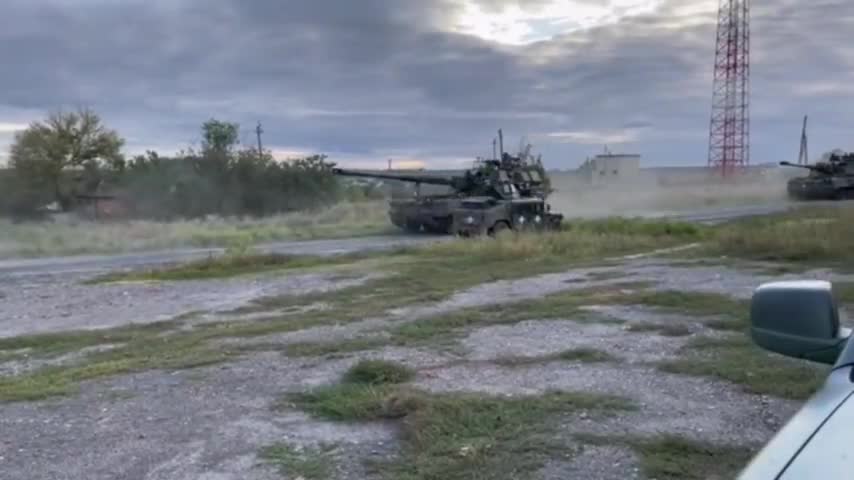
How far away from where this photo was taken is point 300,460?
201 inches

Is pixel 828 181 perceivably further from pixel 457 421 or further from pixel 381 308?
pixel 457 421

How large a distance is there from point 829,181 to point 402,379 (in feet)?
131

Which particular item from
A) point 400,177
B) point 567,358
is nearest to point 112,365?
point 567,358

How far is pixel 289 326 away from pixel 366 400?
161 inches

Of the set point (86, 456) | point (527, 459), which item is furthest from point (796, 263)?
point (86, 456)

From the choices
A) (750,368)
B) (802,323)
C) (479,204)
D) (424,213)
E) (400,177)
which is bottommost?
(750,368)

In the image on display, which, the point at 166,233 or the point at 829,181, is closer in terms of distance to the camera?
the point at 166,233

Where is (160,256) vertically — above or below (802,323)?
below

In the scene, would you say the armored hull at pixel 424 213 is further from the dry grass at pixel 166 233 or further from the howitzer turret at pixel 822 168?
the howitzer turret at pixel 822 168

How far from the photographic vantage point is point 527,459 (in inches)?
195

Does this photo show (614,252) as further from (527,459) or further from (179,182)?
(179,182)

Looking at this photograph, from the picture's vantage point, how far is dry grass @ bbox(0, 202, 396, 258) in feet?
86.8

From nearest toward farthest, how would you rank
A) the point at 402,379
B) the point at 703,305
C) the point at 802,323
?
the point at 802,323 → the point at 402,379 → the point at 703,305

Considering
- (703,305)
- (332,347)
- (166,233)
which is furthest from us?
(166,233)
